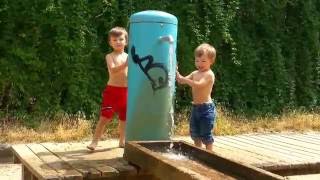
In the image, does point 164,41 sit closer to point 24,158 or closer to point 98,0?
point 24,158

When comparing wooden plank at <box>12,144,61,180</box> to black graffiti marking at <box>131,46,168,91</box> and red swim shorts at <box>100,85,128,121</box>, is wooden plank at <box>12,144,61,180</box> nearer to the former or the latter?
red swim shorts at <box>100,85,128,121</box>

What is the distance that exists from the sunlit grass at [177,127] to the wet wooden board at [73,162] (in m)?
2.28

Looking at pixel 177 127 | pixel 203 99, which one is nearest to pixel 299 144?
pixel 203 99

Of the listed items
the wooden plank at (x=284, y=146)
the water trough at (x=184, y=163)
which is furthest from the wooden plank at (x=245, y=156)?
the wooden plank at (x=284, y=146)

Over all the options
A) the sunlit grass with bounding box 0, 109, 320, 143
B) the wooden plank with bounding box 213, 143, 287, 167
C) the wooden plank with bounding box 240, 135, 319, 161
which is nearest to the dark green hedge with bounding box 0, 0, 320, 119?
the sunlit grass with bounding box 0, 109, 320, 143

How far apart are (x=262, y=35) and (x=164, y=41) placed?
6.54 meters

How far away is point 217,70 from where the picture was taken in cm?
1020

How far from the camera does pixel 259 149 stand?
5.54 meters

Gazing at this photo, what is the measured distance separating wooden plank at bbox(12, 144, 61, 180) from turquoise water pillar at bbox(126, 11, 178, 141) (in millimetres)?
876

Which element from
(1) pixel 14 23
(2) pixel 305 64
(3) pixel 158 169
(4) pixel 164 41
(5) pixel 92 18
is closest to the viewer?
(3) pixel 158 169

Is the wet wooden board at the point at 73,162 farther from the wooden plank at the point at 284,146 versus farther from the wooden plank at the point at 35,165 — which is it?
the wooden plank at the point at 284,146

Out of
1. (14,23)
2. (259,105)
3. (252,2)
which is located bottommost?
(259,105)

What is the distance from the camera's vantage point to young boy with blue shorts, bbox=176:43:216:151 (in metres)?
5.04

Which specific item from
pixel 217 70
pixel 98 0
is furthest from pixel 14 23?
pixel 217 70
